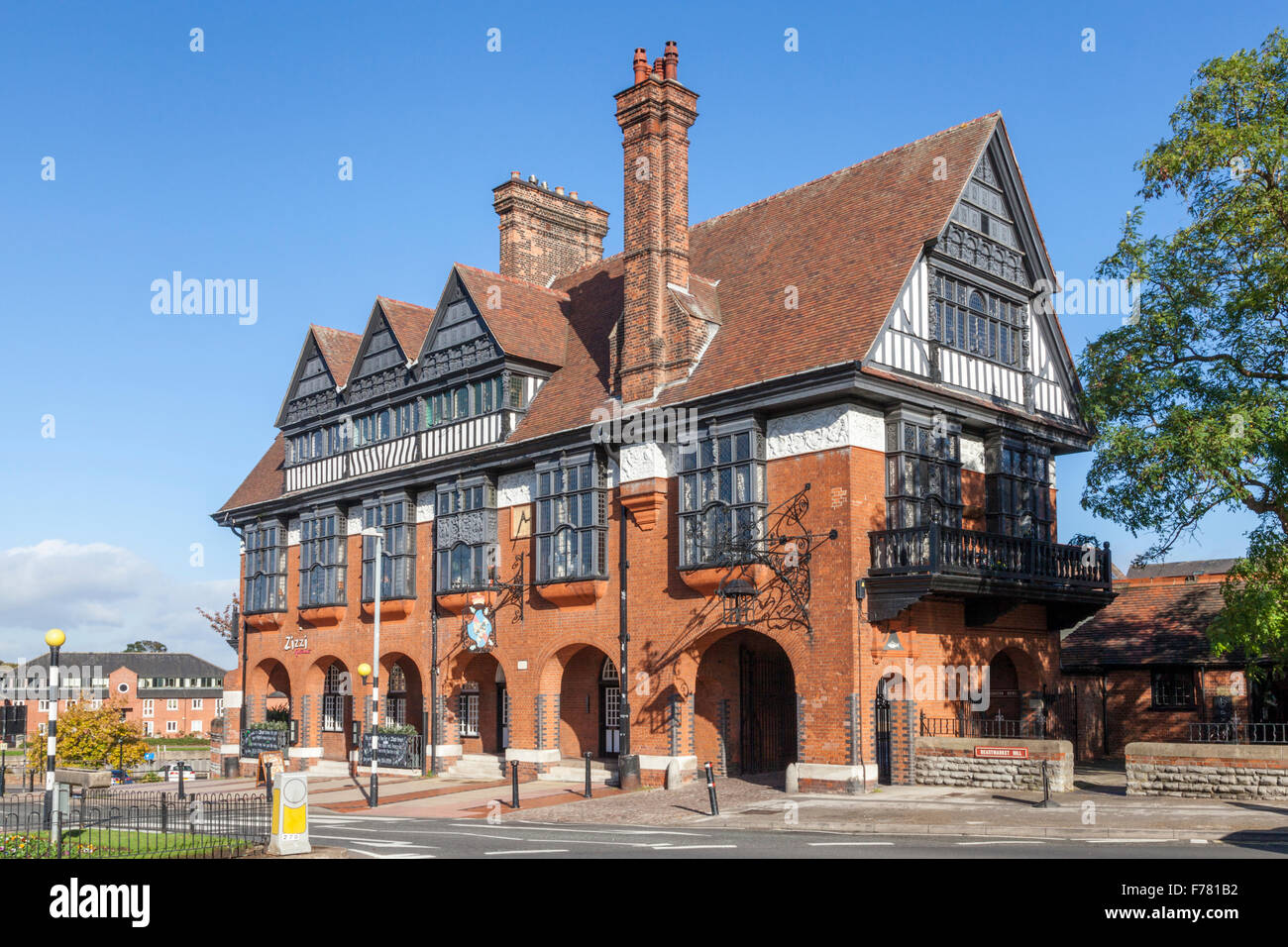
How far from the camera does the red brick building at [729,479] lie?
24375 millimetres

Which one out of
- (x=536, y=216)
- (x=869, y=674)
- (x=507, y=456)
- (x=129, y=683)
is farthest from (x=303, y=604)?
(x=129, y=683)

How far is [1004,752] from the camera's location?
22453mm

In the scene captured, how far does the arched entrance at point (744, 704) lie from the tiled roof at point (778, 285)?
612 cm

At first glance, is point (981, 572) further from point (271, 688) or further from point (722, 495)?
point (271, 688)

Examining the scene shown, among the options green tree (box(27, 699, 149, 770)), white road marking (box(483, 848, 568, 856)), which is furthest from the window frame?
green tree (box(27, 699, 149, 770))

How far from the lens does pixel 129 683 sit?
11450 cm

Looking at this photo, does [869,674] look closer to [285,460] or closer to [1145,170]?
[1145,170]

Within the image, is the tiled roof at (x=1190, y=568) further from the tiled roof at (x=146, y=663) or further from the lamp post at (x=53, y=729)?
the tiled roof at (x=146, y=663)

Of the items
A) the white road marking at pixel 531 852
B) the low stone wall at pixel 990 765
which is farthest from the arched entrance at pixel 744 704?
the white road marking at pixel 531 852

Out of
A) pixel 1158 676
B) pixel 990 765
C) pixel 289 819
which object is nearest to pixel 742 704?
pixel 990 765

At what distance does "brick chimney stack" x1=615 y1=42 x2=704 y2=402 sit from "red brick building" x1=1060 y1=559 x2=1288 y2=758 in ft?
49.5

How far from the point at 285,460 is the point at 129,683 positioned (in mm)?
83736

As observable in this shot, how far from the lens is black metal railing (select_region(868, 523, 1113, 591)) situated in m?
23.5

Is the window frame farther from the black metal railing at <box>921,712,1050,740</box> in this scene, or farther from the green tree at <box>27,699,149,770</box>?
the green tree at <box>27,699,149,770</box>
